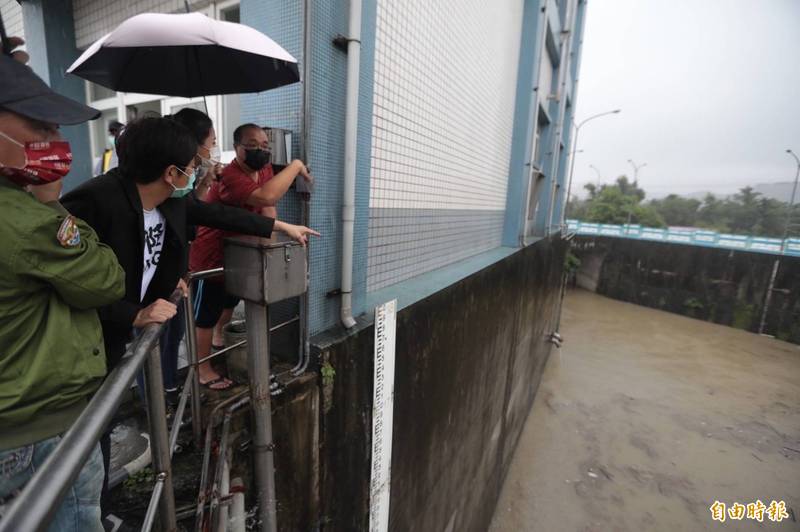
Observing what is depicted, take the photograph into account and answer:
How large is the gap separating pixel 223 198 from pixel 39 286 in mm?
1219

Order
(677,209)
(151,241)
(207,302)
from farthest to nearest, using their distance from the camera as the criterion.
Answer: (677,209) → (207,302) → (151,241)

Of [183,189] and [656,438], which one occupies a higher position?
[183,189]

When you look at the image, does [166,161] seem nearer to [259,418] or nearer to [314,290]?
[314,290]

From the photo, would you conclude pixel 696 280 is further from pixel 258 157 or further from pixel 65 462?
pixel 65 462

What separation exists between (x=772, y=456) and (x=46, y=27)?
651 inches

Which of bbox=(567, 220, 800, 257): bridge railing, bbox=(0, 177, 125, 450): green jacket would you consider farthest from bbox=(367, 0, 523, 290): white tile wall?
bbox=(567, 220, 800, 257): bridge railing

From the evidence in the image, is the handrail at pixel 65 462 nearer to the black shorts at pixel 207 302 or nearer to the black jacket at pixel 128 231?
the black jacket at pixel 128 231

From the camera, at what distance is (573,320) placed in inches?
751

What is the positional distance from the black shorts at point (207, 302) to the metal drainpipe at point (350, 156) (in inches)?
32.0

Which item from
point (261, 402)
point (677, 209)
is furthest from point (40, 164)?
point (677, 209)

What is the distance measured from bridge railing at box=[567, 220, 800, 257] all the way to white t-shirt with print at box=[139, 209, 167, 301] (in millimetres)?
21255

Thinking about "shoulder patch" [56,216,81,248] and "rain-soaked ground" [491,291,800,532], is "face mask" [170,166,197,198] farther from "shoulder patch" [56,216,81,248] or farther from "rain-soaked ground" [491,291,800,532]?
"rain-soaked ground" [491,291,800,532]

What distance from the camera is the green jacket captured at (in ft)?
3.08

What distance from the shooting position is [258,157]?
194 cm
